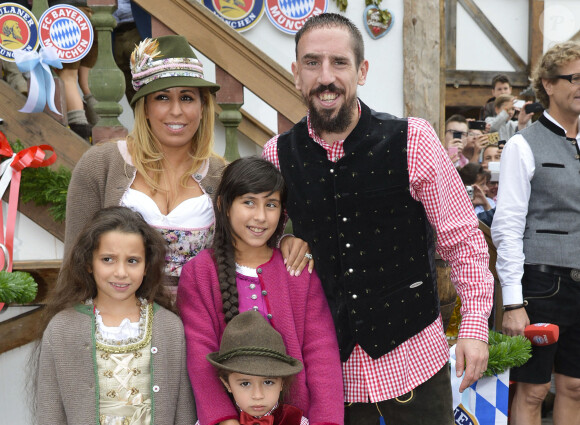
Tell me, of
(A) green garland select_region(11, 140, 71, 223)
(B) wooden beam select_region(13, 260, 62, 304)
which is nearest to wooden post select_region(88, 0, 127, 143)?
(A) green garland select_region(11, 140, 71, 223)

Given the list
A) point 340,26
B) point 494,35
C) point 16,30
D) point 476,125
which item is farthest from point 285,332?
point 494,35

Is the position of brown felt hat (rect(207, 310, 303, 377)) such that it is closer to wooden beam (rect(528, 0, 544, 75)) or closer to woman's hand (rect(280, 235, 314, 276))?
woman's hand (rect(280, 235, 314, 276))

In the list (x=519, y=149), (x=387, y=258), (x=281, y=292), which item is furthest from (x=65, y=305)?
(x=519, y=149)

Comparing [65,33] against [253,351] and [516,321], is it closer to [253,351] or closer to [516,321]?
[253,351]

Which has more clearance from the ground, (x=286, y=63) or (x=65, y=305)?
(x=286, y=63)

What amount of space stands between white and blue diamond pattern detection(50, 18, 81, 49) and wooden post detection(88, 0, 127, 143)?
0.14 m

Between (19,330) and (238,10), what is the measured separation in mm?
2942

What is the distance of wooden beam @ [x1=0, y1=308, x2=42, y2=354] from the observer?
363 centimetres

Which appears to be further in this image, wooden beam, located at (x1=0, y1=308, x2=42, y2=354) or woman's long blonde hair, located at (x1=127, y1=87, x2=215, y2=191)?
wooden beam, located at (x1=0, y1=308, x2=42, y2=354)

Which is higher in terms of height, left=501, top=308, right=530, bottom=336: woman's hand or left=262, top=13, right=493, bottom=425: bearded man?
left=262, top=13, right=493, bottom=425: bearded man

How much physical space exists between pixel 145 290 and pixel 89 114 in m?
2.60

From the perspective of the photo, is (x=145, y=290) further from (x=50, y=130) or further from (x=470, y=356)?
(x=50, y=130)

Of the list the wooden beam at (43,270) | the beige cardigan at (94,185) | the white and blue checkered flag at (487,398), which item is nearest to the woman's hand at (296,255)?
the beige cardigan at (94,185)

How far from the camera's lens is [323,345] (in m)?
2.45
